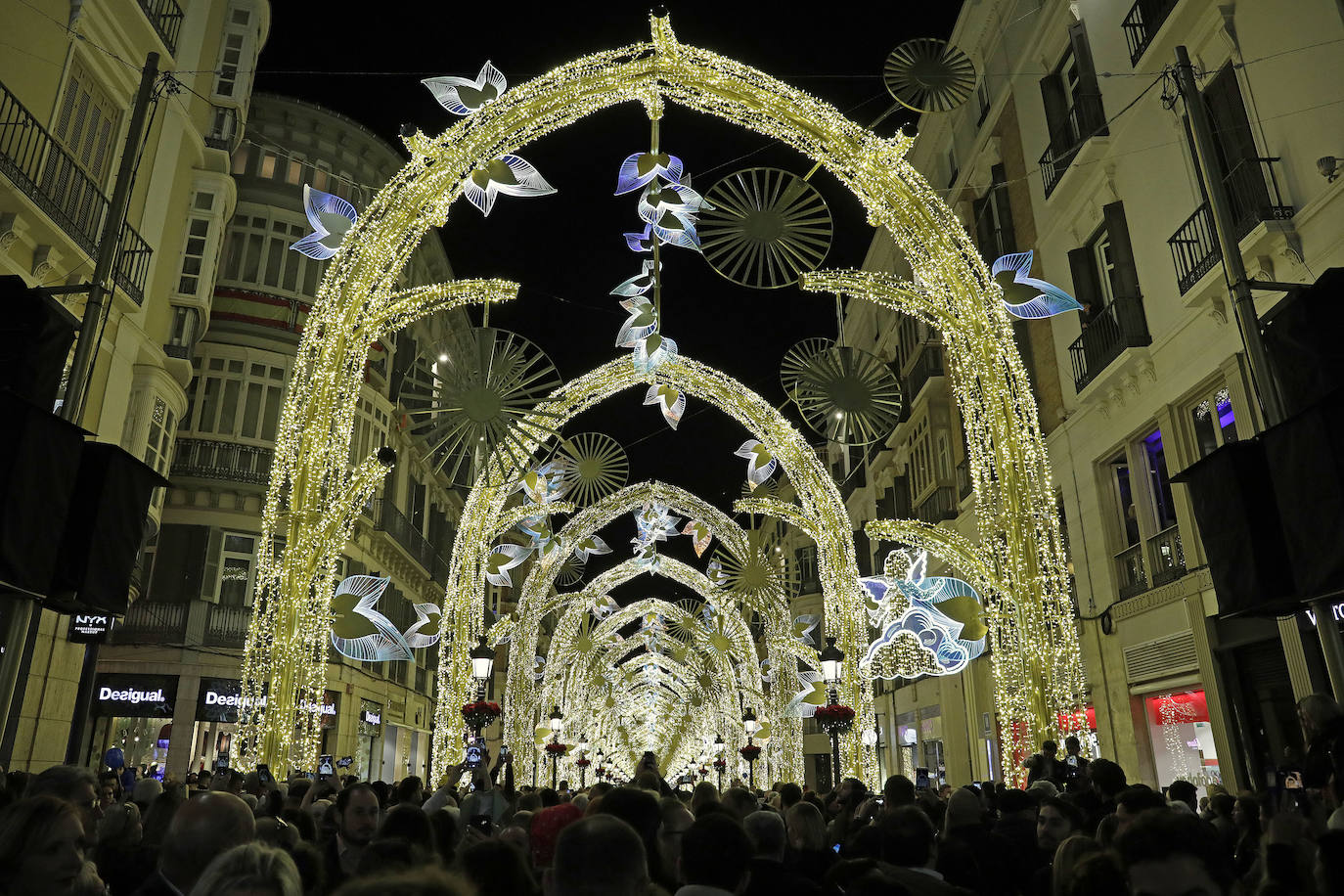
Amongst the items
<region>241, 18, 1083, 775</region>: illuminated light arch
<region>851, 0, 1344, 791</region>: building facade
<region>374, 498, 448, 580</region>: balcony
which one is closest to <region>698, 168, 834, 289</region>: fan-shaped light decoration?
<region>241, 18, 1083, 775</region>: illuminated light arch

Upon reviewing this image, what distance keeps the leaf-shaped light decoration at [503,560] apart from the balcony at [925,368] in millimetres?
14164

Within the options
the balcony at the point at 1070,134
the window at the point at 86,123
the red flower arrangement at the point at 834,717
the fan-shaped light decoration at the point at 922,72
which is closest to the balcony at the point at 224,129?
the window at the point at 86,123

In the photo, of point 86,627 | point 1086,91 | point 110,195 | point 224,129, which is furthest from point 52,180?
point 1086,91

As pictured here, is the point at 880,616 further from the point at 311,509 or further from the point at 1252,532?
the point at 1252,532

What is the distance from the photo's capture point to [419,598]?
4216 cm

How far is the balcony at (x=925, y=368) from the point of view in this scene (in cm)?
3048

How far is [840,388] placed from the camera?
1546 cm

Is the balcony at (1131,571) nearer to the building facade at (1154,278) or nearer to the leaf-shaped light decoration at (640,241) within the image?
the building facade at (1154,278)

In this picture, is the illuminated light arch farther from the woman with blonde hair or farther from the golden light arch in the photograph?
the woman with blonde hair

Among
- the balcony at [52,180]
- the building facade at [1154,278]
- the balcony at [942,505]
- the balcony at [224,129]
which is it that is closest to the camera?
the building facade at [1154,278]

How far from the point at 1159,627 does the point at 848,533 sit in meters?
5.63

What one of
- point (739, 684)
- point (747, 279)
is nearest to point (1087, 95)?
point (747, 279)

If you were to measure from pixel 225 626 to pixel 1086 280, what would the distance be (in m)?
23.5

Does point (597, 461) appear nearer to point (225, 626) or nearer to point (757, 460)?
point (757, 460)
